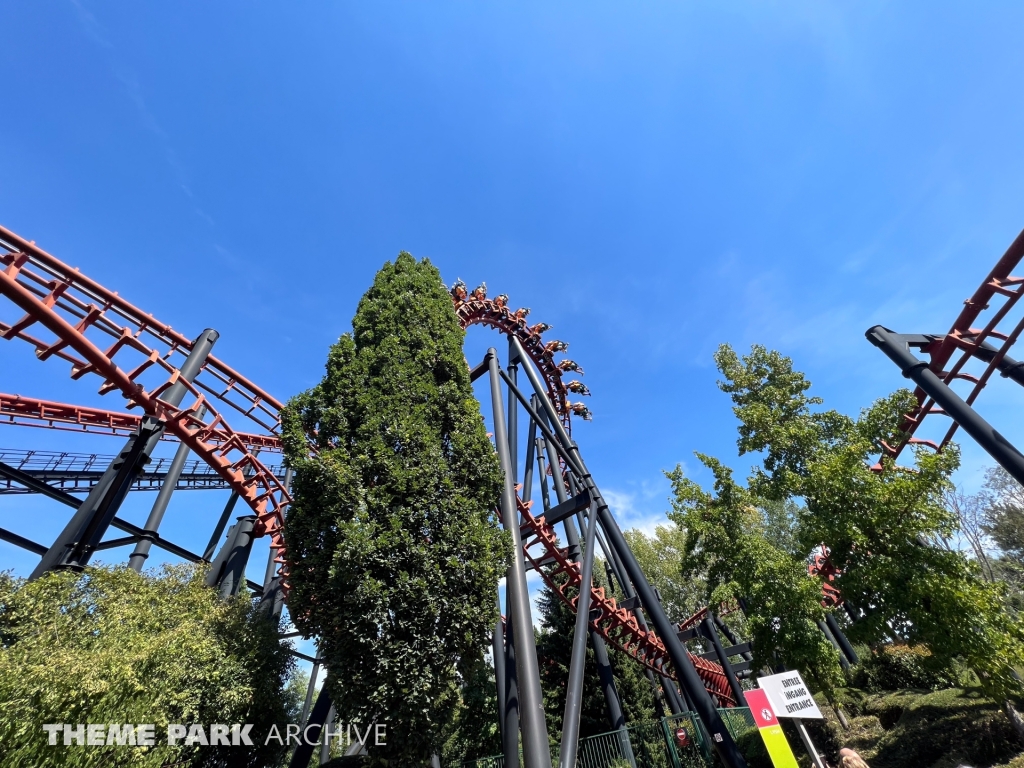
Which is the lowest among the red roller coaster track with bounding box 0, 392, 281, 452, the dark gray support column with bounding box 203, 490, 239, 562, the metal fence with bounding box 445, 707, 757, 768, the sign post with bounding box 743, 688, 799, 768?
the sign post with bounding box 743, 688, 799, 768

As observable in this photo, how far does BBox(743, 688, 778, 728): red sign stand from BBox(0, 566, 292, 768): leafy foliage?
252 inches

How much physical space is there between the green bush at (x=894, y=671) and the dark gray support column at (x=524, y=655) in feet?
40.0

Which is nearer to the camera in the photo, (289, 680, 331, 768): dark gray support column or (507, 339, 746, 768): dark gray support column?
(289, 680, 331, 768): dark gray support column

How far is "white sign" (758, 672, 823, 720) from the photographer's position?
16.7 ft

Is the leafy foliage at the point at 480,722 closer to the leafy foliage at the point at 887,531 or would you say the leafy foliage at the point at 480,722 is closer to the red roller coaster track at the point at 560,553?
the red roller coaster track at the point at 560,553

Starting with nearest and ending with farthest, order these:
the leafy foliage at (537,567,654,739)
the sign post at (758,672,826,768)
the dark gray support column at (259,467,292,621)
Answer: the sign post at (758,672,826,768), the dark gray support column at (259,467,292,621), the leafy foliage at (537,567,654,739)

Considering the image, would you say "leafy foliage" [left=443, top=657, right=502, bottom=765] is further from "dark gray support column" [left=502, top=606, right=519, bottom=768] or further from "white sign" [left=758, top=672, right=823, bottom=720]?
"white sign" [left=758, top=672, right=823, bottom=720]

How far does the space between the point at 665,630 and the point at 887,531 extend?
395 cm

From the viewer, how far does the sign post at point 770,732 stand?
4609 mm

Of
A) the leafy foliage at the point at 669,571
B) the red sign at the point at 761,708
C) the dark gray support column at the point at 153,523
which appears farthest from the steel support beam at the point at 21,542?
the leafy foliage at the point at 669,571

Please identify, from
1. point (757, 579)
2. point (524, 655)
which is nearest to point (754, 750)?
point (757, 579)

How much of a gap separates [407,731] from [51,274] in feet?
34.3

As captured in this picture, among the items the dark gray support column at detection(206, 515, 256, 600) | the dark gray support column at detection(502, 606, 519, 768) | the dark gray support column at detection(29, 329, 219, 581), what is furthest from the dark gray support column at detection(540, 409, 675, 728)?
the dark gray support column at detection(29, 329, 219, 581)

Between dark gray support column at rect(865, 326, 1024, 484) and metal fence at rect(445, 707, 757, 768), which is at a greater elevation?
dark gray support column at rect(865, 326, 1024, 484)
